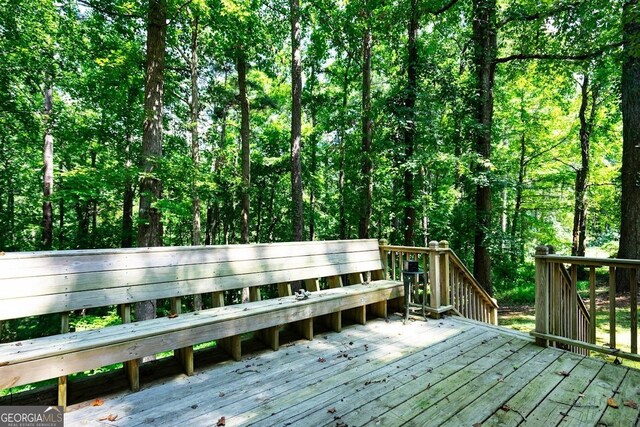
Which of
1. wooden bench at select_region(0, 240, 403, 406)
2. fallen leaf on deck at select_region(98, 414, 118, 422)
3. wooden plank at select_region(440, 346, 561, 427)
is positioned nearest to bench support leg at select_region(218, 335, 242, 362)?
wooden bench at select_region(0, 240, 403, 406)

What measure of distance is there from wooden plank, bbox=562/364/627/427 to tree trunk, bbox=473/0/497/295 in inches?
159

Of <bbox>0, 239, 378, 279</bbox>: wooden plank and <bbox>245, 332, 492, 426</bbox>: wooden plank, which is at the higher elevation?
<bbox>0, 239, 378, 279</bbox>: wooden plank

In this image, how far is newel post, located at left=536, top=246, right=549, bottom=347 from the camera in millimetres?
3260

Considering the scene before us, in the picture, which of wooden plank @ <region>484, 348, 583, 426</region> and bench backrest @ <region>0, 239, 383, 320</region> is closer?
wooden plank @ <region>484, 348, 583, 426</region>

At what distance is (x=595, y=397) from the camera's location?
226 cm

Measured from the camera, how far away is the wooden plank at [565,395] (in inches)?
79.6

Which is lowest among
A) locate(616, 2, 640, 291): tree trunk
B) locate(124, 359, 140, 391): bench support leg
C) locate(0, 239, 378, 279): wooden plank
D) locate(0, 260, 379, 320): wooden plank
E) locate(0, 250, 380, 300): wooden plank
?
locate(124, 359, 140, 391): bench support leg

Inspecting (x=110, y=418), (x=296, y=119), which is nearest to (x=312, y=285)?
(x=110, y=418)

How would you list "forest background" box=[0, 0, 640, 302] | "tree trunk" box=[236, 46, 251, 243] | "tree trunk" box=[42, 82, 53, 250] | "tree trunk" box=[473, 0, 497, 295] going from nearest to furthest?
"forest background" box=[0, 0, 640, 302] < "tree trunk" box=[473, 0, 497, 295] < "tree trunk" box=[42, 82, 53, 250] < "tree trunk" box=[236, 46, 251, 243]

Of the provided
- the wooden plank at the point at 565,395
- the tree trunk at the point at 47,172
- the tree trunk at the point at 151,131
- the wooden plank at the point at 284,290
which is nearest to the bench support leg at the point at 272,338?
the wooden plank at the point at 284,290

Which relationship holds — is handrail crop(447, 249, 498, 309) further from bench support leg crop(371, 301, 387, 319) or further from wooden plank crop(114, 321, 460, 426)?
bench support leg crop(371, 301, 387, 319)

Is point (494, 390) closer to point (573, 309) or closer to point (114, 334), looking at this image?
point (573, 309)

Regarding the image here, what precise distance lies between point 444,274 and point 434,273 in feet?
0.63

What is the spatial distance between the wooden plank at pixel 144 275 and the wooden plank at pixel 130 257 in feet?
0.11
